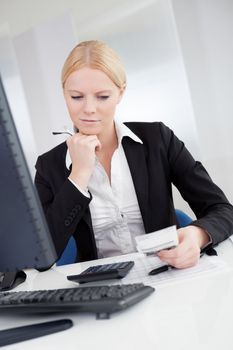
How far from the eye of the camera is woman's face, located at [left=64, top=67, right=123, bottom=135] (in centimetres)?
161

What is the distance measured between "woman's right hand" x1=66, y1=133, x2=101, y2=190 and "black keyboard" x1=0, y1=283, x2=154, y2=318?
0.59 meters

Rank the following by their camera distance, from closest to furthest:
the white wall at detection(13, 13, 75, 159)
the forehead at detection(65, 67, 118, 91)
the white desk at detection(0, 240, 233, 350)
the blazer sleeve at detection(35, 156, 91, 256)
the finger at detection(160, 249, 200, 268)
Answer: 1. the white desk at detection(0, 240, 233, 350)
2. the finger at detection(160, 249, 200, 268)
3. the blazer sleeve at detection(35, 156, 91, 256)
4. the forehead at detection(65, 67, 118, 91)
5. the white wall at detection(13, 13, 75, 159)

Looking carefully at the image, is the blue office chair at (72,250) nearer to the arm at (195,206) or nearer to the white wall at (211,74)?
the arm at (195,206)

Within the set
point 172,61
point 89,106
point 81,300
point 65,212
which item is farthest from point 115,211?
point 172,61

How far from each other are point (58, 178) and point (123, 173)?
244mm

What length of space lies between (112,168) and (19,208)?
0.90 metres

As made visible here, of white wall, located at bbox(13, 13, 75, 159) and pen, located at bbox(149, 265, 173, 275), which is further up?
white wall, located at bbox(13, 13, 75, 159)

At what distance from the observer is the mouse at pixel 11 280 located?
3.78 ft

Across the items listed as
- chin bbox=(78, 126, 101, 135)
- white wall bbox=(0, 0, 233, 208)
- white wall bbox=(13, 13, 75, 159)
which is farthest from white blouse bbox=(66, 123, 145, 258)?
white wall bbox=(13, 13, 75, 159)

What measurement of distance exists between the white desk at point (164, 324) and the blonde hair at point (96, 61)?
Result: 3.26 ft

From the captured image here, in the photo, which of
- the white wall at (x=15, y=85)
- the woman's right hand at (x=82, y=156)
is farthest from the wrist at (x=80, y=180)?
the white wall at (x=15, y=85)

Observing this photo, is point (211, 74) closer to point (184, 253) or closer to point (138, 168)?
point (138, 168)

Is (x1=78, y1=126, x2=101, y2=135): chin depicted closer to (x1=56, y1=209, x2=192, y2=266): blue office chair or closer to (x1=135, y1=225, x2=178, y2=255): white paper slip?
(x1=56, y1=209, x2=192, y2=266): blue office chair

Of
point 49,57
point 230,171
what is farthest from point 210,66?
point 49,57
